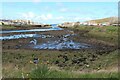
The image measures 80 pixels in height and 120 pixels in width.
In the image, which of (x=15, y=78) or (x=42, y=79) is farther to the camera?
(x=15, y=78)

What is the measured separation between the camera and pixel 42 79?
27.9 feet

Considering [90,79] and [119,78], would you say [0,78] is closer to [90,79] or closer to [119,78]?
[90,79]

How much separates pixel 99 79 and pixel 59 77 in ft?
4.03

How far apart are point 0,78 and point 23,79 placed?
0.77m

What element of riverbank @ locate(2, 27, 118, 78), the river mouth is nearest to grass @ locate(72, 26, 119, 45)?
the river mouth

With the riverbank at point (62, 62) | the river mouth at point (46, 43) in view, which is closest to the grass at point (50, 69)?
the riverbank at point (62, 62)

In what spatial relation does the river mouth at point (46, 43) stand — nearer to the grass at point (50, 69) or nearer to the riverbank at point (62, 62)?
the riverbank at point (62, 62)

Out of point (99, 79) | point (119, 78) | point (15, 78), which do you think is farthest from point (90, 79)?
point (15, 78)

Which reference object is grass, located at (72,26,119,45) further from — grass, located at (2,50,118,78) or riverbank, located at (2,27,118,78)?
grass, located at (2,50,118,78)

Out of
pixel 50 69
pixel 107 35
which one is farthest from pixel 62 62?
pixel 107 35

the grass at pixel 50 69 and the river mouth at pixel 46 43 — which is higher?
the grass at pixel 50 69

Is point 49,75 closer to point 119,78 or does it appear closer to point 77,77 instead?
point 77,77

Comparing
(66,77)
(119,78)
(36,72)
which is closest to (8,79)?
(36,72)

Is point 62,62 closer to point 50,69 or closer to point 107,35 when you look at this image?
point 50,69
